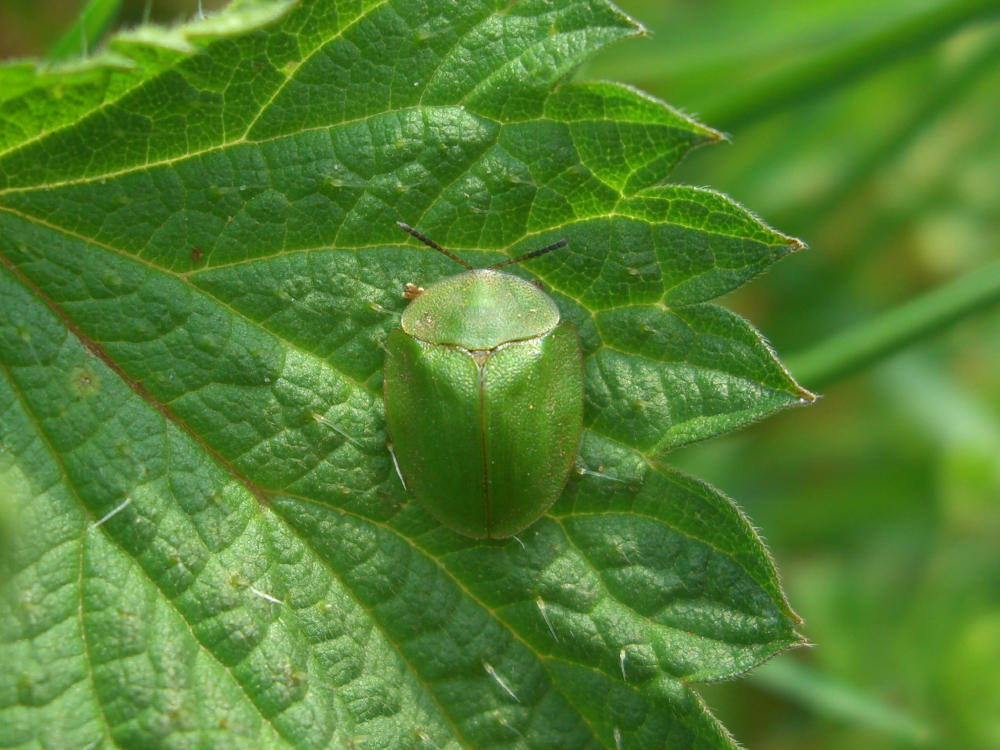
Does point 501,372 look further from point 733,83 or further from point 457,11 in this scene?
point 733,83

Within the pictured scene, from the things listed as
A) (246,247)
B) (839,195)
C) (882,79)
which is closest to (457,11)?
(246,247)

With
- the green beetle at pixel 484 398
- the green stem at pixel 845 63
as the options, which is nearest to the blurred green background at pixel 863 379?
the green stem at pixel 845 63

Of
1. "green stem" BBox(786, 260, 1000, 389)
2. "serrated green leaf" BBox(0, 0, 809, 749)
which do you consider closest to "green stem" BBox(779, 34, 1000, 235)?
"green stem" BBox(786, 260, 1000, 389)

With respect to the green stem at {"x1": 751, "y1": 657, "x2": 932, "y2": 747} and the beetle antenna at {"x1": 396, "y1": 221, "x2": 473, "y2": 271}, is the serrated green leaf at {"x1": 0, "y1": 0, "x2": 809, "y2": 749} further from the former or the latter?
the green stem at {"x1": 751, "y1": 657, "x2": 932, "y2": 747}

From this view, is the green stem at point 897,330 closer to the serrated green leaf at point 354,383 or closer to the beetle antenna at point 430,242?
the serrated green leaf at point 354,383

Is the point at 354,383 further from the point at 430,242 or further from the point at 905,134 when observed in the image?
the point at 905,134

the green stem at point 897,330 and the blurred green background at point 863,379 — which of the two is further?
the blurred green background at point 863,379
